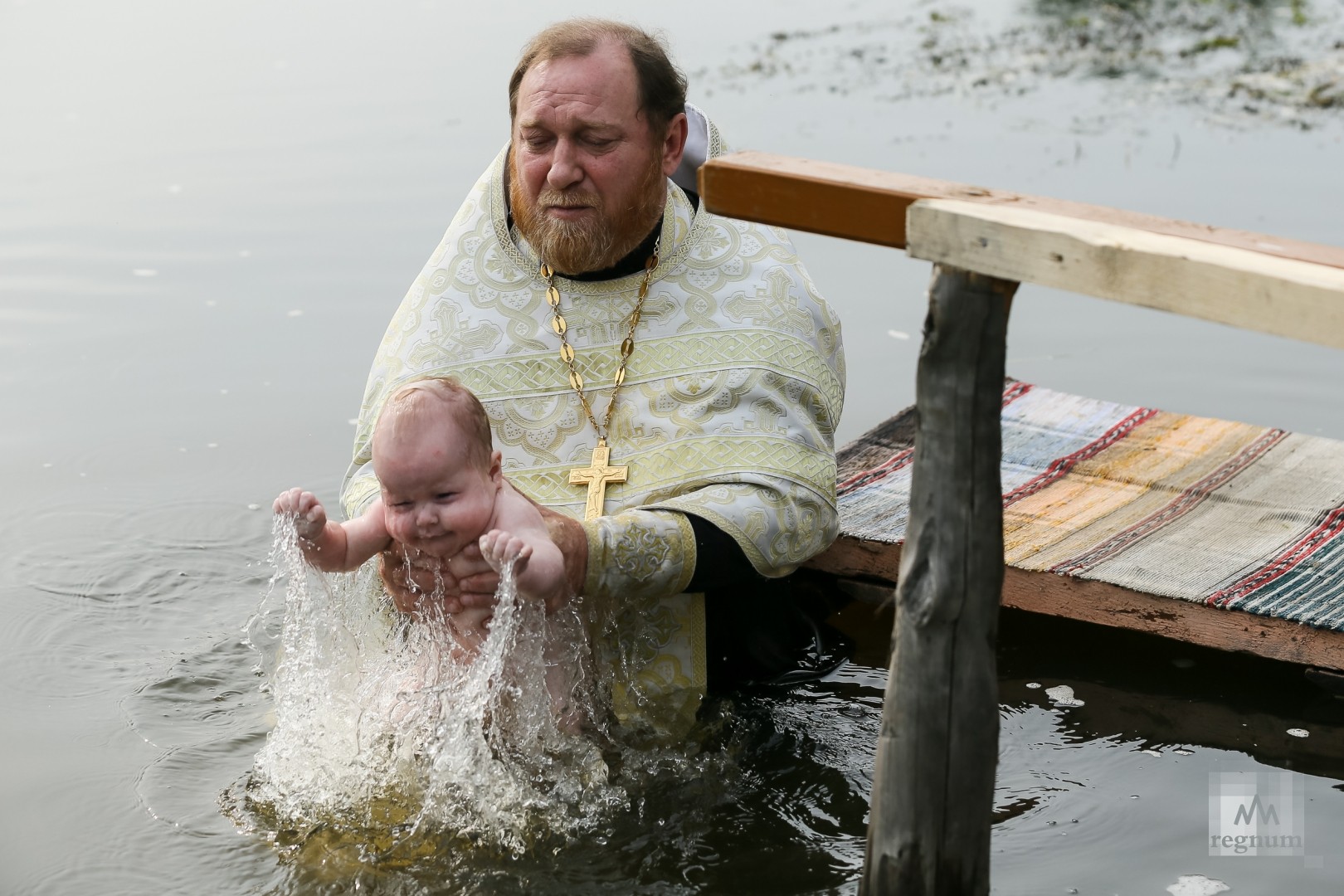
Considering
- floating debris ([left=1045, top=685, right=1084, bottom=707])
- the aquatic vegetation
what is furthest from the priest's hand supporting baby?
the aquatic vegetation

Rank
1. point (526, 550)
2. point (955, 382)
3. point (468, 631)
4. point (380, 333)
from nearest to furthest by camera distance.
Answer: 1. point (955, 382)
2. point (526, 550)
3. point (468, 631)
4. point (380, 333)

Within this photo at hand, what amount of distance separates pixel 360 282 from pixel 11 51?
23.1 feet

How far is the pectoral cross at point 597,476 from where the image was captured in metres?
4.66

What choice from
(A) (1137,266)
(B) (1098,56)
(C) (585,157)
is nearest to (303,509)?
(C) (585,157)

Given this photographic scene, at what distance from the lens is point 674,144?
4996mm

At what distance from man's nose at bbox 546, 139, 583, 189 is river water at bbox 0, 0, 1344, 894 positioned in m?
1.61

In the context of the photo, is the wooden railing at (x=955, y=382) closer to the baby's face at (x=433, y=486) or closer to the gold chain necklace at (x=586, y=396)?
the baby's face at (x=433, y=486)

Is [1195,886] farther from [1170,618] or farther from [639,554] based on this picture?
[639,554]

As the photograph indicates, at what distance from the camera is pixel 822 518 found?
4691mm

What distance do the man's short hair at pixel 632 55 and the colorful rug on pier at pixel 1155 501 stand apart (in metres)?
1.57

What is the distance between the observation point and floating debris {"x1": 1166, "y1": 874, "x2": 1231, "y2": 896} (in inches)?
168

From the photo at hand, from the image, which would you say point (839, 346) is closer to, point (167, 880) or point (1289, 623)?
point (1289, 623)

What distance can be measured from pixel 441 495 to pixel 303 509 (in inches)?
13.1

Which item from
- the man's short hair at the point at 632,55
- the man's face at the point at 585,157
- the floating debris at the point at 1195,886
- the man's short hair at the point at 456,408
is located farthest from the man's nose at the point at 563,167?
the floating debris at the point at 1195,886
